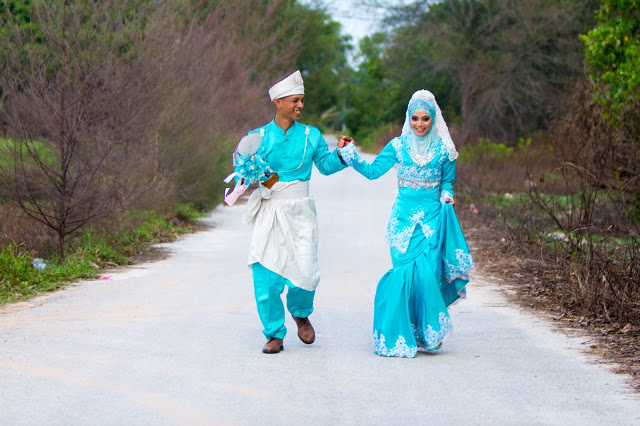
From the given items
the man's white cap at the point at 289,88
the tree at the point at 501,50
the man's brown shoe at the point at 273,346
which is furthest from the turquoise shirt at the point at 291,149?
the tree at the point at 501,50

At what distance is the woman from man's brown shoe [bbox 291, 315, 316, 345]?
0.53 m

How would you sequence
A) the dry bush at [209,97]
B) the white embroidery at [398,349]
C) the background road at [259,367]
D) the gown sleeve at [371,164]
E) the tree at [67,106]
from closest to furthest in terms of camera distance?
the background road at [259,367] < the white embroidery at [398,349] < the gown sleeve at [371,164] < the tree at [67,106] < the dry bush at [209,97]

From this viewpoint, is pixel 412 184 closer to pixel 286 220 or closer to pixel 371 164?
pixel 371 164

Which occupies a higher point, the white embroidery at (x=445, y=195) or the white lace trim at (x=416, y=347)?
the white embroidery at (x=445, y=195)

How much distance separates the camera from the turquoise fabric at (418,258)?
268 inches

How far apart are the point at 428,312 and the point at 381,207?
13006 mm

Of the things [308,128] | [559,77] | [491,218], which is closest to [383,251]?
[491,218]

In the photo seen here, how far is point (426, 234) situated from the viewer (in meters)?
7.05

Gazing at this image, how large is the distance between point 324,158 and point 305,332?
1.35m

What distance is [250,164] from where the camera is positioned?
23.3 feet

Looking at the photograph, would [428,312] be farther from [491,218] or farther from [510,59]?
[510,59]

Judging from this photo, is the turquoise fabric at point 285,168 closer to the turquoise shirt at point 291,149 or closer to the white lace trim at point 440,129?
the turquoise shirt at point 291,149

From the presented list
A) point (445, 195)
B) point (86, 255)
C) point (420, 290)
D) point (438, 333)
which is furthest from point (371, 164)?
point (86, 255)

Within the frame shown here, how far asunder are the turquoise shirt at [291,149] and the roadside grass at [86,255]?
3.43m
